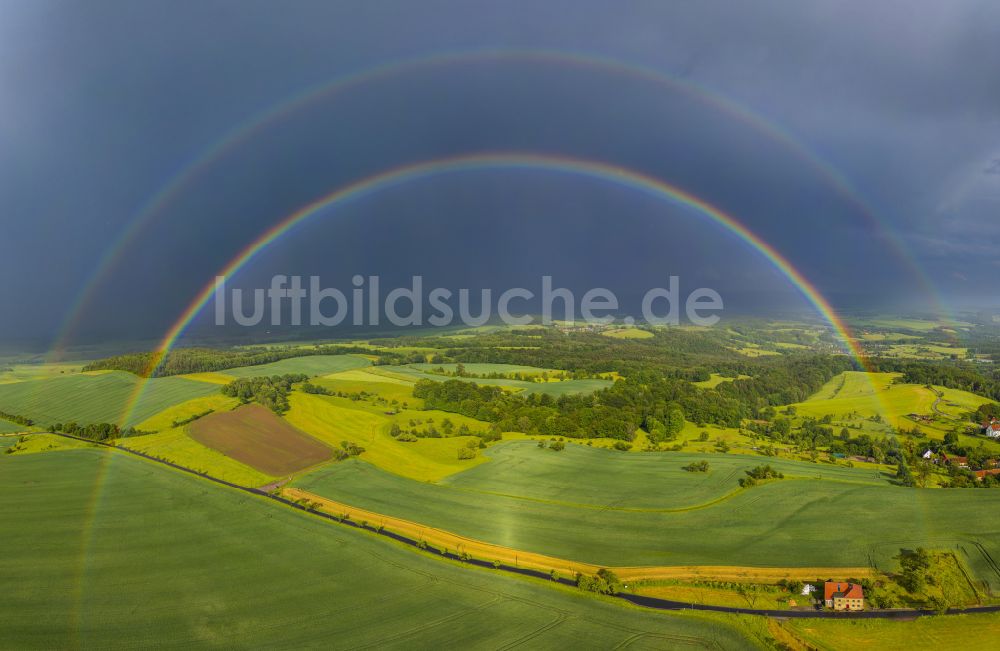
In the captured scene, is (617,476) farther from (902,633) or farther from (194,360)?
(194,360)

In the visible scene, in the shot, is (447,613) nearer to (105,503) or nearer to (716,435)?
(105,503)

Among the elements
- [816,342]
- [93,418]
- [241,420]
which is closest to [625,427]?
[241,420]

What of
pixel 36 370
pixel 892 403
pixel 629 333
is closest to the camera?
pixel 892 403

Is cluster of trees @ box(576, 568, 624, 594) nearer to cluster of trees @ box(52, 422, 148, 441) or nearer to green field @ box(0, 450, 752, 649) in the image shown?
green field @ box(0, 450, 752, 649)

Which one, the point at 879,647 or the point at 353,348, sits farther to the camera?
the point at 353,348

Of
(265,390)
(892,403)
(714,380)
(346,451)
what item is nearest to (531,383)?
(714,380)

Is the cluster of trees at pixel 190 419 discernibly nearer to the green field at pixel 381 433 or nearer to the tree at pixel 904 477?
the green field at pixel 381 433

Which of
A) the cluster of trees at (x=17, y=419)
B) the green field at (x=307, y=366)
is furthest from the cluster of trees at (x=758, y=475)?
the cluster of trees at (x=17, y=419)
